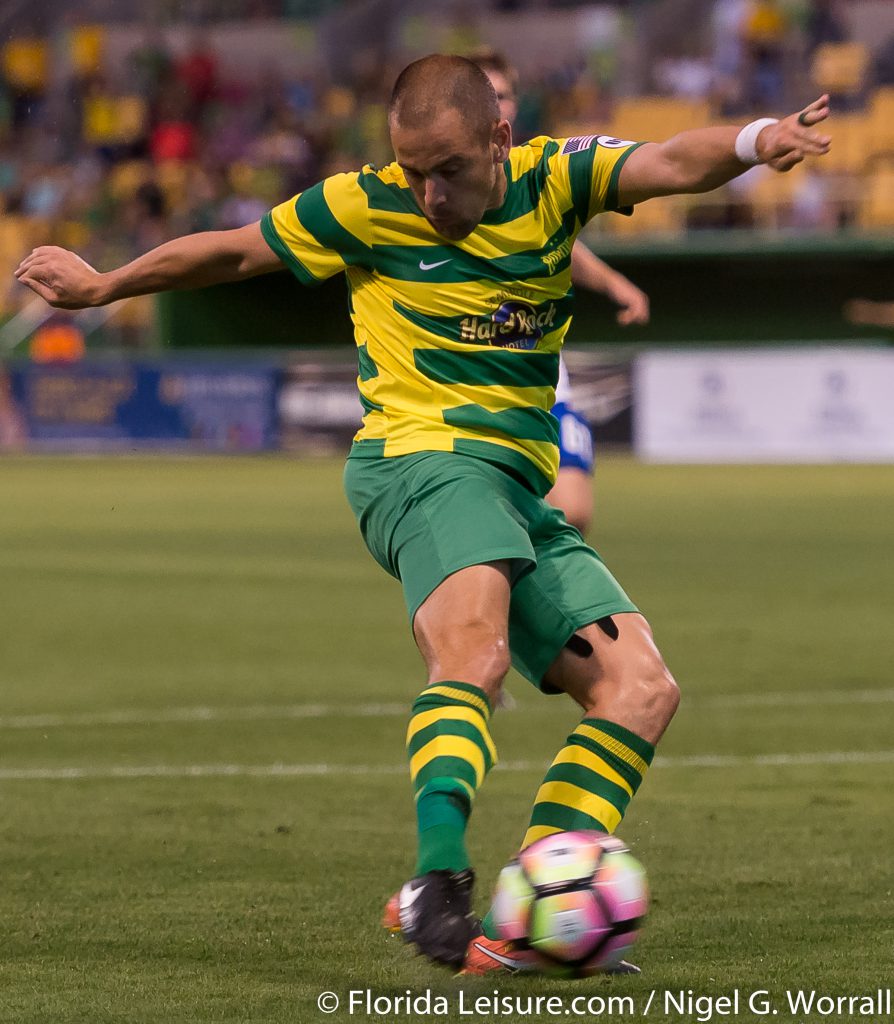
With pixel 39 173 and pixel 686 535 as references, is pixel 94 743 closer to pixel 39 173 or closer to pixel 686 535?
pixel 686 535

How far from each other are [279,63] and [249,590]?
71.0 feet

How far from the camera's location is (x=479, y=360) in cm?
446

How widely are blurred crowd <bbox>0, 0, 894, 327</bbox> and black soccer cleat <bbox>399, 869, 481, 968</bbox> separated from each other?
24.6 meters

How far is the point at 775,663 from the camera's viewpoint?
9641 millimetres

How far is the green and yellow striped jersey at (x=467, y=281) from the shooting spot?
4.44m

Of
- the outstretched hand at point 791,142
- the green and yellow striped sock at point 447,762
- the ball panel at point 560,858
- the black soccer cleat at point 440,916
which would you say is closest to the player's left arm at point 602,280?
the outstretched hand at point 791,142

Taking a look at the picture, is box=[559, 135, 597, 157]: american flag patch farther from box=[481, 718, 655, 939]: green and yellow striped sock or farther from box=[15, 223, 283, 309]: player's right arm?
box=[481, 718, 655, 939]: green and yellow striped sock

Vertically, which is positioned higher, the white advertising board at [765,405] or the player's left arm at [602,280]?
the player's left arm at [602,280]

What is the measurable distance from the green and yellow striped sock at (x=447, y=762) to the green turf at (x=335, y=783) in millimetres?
350

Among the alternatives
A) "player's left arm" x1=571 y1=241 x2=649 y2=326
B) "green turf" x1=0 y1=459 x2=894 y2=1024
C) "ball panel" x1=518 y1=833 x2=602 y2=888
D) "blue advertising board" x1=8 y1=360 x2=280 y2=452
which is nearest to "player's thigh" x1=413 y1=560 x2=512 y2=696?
"ball panel" x1=518 y1=833 x2=602 y2=888

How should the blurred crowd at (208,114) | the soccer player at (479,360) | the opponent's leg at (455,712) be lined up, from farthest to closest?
1. the blurred crowd at (208,114)
2. the soccer player at (479,360)
3. the opponent's leg at (455,712)

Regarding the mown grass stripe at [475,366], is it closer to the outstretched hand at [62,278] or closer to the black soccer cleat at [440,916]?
the outstretched hand at [62,278]

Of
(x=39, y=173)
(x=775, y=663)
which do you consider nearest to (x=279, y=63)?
(x=39, y=173)

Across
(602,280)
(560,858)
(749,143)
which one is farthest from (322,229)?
(602,280)
